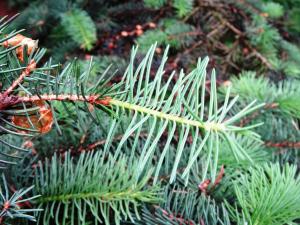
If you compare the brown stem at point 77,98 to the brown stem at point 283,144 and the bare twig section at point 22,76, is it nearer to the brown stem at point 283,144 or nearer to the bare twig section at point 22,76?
the bare twig section at point 22,76

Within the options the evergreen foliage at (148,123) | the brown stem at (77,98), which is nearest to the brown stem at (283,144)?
the evergreen foliage at (148,123)

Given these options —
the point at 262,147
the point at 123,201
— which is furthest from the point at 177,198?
the point at 262,147

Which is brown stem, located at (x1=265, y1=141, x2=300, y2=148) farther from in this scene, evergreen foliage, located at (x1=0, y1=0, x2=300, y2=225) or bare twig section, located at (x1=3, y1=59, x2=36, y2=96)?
bare twig section, located at (x1=3, y1=59, x2=36, y2=96)

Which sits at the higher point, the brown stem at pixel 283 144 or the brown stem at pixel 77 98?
the brown stem at pixel 77 98

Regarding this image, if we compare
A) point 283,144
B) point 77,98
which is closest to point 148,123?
point 77,98

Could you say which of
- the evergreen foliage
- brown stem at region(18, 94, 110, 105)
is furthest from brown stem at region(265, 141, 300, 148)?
brown stem at region(18, 94, 110, 105)

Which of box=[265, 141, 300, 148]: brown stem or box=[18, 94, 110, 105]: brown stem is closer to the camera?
box=[18, 94, 110, 105]: brown stem

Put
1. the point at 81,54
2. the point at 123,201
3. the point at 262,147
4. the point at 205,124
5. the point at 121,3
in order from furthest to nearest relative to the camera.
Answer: the point at 121,3 < the point at 81,54 < the point at 262,147 < the point at 123,201 < the point at 205,124

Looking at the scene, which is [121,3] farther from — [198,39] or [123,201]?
[123,201]

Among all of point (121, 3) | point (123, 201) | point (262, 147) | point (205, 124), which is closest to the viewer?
point (205, 124)

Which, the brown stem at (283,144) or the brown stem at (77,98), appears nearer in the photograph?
Result: the brown stem at (77,98)

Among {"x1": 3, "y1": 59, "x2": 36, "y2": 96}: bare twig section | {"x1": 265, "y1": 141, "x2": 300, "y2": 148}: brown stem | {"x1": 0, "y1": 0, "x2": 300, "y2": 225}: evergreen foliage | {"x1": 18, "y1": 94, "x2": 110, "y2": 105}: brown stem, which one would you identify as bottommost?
{"x1": 265, "y1": 141, "x2": 300, "y2": 148}: brown stem
